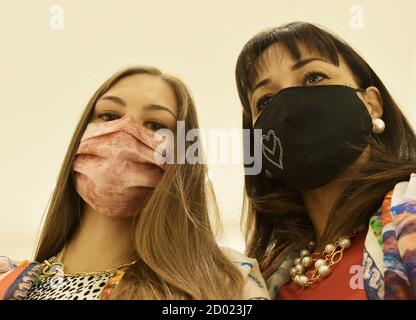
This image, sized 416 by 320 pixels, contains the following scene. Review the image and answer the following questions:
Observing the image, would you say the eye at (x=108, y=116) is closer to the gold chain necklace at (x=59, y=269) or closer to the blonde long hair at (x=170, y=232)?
the blonde long hair at (x=170, y=232)

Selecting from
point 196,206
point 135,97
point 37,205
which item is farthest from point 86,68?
point 196,206

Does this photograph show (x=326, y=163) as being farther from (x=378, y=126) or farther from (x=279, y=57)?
(x=279, y=57)

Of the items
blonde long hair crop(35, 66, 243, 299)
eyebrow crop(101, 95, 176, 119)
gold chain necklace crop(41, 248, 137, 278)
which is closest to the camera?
blonde long hair crop(35, 66, 243, 299)

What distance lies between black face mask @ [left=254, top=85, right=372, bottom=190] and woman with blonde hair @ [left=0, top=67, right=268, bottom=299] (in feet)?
0.77

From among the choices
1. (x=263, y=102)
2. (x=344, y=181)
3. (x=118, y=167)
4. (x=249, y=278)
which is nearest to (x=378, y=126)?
(x=344, y=181)

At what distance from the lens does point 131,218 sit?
1.22 m

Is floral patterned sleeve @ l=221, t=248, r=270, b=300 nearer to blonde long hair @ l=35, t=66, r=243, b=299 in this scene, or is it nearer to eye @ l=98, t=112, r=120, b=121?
blonde long hair @ l=35, t=66, r=243, b=299

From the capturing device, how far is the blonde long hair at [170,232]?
1017 millimetres

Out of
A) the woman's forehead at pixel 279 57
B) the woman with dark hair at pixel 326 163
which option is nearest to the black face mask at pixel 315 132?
the woman with dark hair at pixel 326 163

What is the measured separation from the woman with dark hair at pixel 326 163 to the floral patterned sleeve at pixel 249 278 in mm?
138

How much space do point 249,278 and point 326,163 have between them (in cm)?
35

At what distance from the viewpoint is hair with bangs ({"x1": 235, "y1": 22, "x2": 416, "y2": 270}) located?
116 centimetres

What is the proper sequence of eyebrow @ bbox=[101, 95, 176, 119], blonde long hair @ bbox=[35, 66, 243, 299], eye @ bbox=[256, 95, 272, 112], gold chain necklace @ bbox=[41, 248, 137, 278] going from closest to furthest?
blonde long hair @ bbox=[35, 66, 243, 299] → gold chain necklace @ bbox=[41, 248, 137, 278] → eyebrow @ bbox=[101, 95, 176, 119] → eye @ bbox=[256, 95, 272, 112]

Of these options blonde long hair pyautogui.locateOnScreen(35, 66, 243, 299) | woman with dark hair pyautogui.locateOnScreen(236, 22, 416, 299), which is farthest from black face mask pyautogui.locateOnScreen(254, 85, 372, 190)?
blonde long hair pyautogui.locateOnScreen(35, 66, 243, 299)
